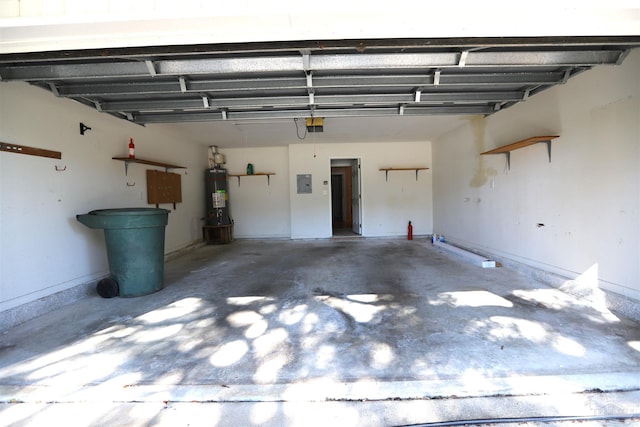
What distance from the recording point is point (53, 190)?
10.6 feet

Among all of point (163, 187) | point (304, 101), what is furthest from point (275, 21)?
point (163, 187)

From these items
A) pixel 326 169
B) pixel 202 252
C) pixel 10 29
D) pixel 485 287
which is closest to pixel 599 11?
pixel 485 287

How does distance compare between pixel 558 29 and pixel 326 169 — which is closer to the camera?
pixel 558 29

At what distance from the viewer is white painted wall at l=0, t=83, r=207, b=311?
2773 millimetres

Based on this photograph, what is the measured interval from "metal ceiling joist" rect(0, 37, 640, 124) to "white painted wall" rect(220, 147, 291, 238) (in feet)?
12.1

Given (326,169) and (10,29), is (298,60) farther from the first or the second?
(326,169)

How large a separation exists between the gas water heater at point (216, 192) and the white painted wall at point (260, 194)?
39cm

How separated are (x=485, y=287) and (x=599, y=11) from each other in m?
2.85

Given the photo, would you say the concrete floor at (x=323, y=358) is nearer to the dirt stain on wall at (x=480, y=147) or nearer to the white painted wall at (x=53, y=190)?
the white painted wall at (x=53, y=190)

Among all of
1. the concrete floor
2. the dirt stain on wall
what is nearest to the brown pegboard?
the concrete floor

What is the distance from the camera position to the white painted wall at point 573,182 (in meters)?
2.70

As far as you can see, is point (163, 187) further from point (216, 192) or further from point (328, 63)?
point (328, 63)

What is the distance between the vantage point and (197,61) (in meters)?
2.52

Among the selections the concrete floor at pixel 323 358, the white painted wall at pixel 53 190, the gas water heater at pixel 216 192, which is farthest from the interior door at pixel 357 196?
the white painted wall at pixel 53 190
